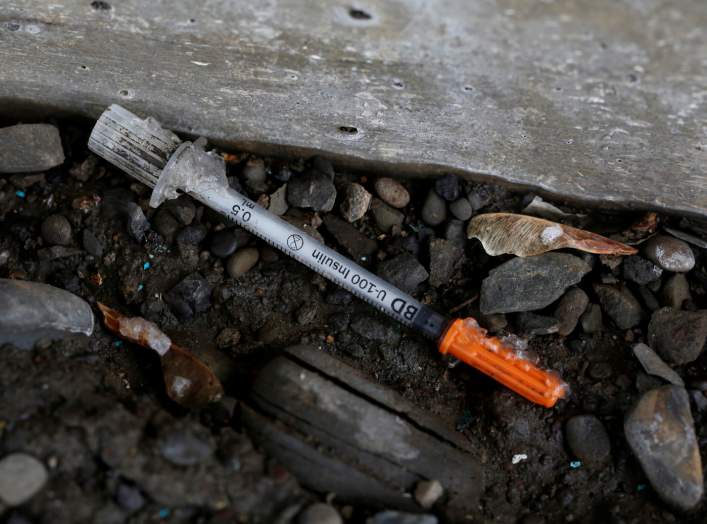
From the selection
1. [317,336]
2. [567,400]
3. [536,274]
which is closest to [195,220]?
[317,336]

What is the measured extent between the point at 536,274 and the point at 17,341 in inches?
59.5

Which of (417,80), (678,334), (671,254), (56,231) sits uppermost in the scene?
(417,80)

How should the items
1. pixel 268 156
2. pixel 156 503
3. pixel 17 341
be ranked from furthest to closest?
pixel 268 156, pixel 17 341, pixel 156 503

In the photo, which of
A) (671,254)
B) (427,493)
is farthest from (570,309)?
(427,493)

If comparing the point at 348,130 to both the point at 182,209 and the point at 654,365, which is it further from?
the point at 654,365

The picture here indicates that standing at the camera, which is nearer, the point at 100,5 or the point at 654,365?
the point at 100,5

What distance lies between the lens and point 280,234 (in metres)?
2.28

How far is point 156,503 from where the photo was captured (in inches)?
67.3

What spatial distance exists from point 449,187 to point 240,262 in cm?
72

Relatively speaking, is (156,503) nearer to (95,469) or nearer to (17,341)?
(95,469)

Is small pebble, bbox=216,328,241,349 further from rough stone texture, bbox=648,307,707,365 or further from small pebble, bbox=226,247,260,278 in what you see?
rough stone texture, bbox=648,307,707,365

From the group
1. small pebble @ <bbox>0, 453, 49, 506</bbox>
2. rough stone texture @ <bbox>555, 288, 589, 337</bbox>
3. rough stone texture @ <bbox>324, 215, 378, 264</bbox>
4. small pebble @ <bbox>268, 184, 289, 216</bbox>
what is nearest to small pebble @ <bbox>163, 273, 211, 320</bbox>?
small pebble @ <bbox>268, 184, 289, 216</bbox>

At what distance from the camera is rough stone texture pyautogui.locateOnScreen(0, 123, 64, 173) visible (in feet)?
7.58

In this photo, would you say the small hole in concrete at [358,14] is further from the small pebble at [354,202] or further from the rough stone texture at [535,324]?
the rough stone texture at [535,324]
